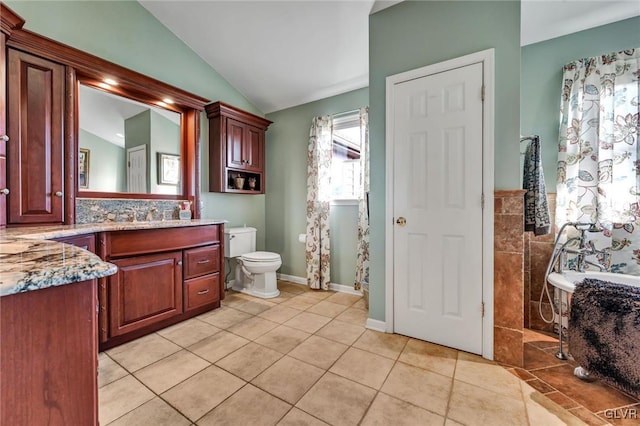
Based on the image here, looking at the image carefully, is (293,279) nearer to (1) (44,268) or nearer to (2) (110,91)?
(2) (110,91)

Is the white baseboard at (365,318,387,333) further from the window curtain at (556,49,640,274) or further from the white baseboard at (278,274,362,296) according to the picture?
the window curtain at (556,49,640,274)

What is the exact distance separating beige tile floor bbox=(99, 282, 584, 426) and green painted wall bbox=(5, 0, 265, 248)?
5.58 feet

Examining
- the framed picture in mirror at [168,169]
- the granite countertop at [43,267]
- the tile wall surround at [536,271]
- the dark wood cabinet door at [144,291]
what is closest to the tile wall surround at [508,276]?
the tile wall surround at [536,271]

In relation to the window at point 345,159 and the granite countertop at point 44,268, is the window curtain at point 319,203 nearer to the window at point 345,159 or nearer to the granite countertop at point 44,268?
the window at point 345,159

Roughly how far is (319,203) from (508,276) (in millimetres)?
2084

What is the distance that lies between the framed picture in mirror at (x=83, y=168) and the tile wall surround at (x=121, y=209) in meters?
0.14

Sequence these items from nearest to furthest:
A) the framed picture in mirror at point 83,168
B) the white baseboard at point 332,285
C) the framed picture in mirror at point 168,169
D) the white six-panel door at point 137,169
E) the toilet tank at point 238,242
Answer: the framed picture in mirror at point 83,168 → the white six-panel door at point 137,169 → the framed picture in mirror at point 168,169 → the toilet tank at point 238,242 → the white baseboard at point 332,285

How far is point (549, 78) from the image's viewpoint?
7.26 ft

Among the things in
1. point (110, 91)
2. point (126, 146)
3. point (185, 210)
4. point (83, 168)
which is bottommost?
point (185, 210)

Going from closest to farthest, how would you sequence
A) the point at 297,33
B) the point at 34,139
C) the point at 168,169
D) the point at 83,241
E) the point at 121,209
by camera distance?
the point at 83,241
the point at 34,139
the point at 121,209
the point at 297,33
the point at 168,169

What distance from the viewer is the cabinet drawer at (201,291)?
2.34m

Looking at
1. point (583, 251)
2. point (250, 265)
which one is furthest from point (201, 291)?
point (583, 251)

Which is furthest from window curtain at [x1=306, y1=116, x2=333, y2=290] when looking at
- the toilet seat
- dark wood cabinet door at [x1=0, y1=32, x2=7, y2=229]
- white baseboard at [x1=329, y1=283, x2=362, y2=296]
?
dark wood cabinet door at [x1=0, y1=32, x2=7, y2=229]

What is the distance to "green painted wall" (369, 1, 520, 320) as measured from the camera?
67.8 inches
